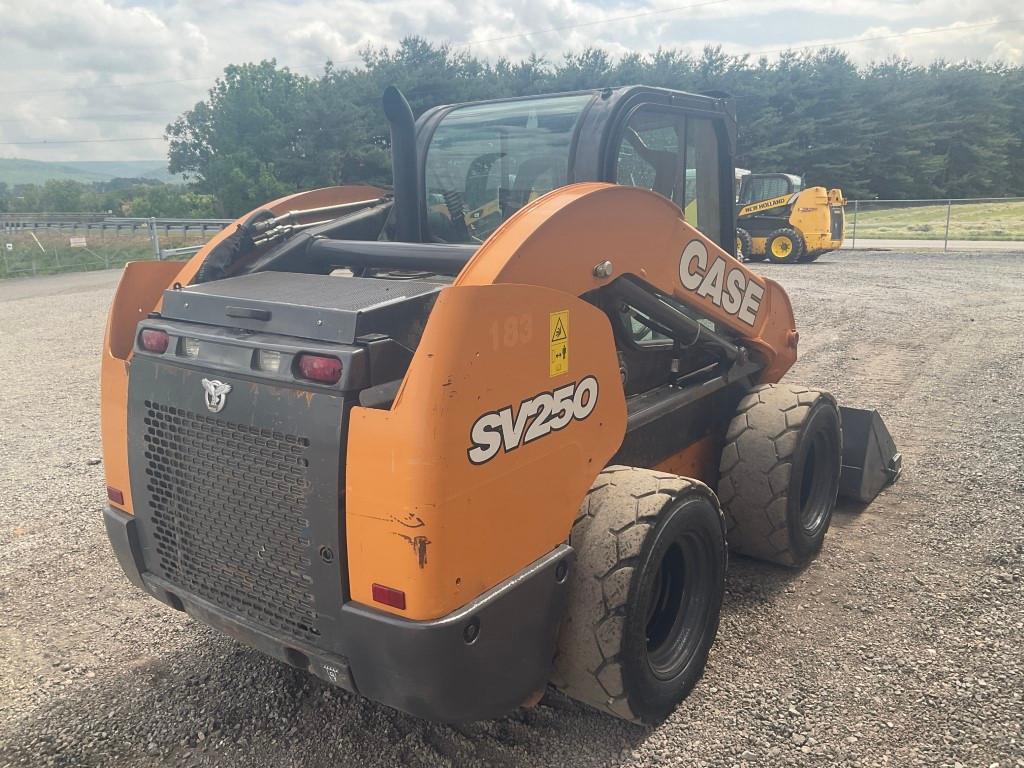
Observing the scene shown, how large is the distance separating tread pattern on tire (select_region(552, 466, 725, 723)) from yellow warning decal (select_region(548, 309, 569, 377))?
1.69 feet

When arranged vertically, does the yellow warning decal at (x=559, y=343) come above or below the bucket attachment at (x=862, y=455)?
above

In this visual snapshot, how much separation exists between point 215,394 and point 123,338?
82cm

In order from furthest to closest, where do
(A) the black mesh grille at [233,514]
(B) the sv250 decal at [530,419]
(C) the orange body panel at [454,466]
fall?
(A) the black mesh grille at [233,514] < (B) the sv250 decal at [530,419] < (C) the orange body panel at [454,466]

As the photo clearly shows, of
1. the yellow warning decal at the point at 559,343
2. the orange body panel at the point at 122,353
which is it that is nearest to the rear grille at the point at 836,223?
the yellow warning decal at the point at 559,343

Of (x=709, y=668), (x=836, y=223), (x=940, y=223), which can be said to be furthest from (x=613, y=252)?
(x=940, y=223)

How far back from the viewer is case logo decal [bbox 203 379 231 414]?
2428mm

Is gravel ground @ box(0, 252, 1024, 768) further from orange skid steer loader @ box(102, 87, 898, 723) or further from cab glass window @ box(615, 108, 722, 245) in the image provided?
cab glass window @ box(615, 108, 722, 245)

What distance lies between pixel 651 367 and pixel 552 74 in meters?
42.0

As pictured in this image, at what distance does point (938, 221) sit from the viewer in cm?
3156

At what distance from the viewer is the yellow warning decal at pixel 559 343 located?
96.7 inches

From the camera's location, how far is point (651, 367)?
354 centimetres

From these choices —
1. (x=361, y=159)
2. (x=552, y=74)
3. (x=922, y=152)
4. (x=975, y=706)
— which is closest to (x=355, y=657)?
(x=975, y=706)

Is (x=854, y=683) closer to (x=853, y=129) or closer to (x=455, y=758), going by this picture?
(x=455, y=758)

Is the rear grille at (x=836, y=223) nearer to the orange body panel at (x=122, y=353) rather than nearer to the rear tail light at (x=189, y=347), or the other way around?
the orange body panel at (x=122, y=353)
